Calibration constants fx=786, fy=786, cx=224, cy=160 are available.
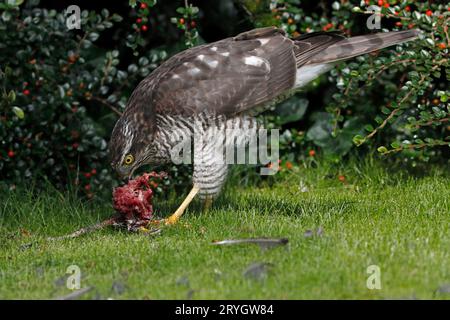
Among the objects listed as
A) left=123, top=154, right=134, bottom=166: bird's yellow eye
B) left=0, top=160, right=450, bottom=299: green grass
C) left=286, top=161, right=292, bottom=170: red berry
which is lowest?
left=0, top=160, right=450, bottom=299: green grass

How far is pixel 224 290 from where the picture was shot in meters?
4.08

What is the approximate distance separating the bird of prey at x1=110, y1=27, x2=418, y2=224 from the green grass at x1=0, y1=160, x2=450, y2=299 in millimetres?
535

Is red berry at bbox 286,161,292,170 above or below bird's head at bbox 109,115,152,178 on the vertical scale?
below

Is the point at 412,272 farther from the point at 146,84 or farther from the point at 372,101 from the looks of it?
the point at 372,101

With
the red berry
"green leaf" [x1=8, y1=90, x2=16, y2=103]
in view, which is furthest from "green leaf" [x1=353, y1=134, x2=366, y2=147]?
A: "green leaf" [x1=8, y1=90, x2=16, y2=103]

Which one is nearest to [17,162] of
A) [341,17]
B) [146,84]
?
[146,84]

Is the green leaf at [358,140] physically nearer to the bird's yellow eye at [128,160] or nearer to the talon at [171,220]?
the talon at [171,220]

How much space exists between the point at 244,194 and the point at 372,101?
178 centimetres

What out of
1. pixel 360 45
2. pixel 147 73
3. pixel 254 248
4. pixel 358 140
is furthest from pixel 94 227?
pixel 360 45

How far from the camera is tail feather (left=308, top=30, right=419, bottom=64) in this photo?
620cm

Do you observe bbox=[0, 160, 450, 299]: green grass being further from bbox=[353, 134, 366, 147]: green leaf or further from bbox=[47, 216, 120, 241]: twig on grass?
bbox=[353, 134, 366, 147]: green leaf

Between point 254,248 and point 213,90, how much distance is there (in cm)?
164

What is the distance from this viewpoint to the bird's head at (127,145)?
5.93 m

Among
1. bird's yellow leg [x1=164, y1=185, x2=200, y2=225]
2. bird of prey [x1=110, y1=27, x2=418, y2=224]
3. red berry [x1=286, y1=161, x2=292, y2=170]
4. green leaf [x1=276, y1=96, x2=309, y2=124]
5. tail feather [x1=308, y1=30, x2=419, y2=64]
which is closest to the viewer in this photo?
bird's yellow leg [x1=164, y1=185, x2=200, y2=225]
